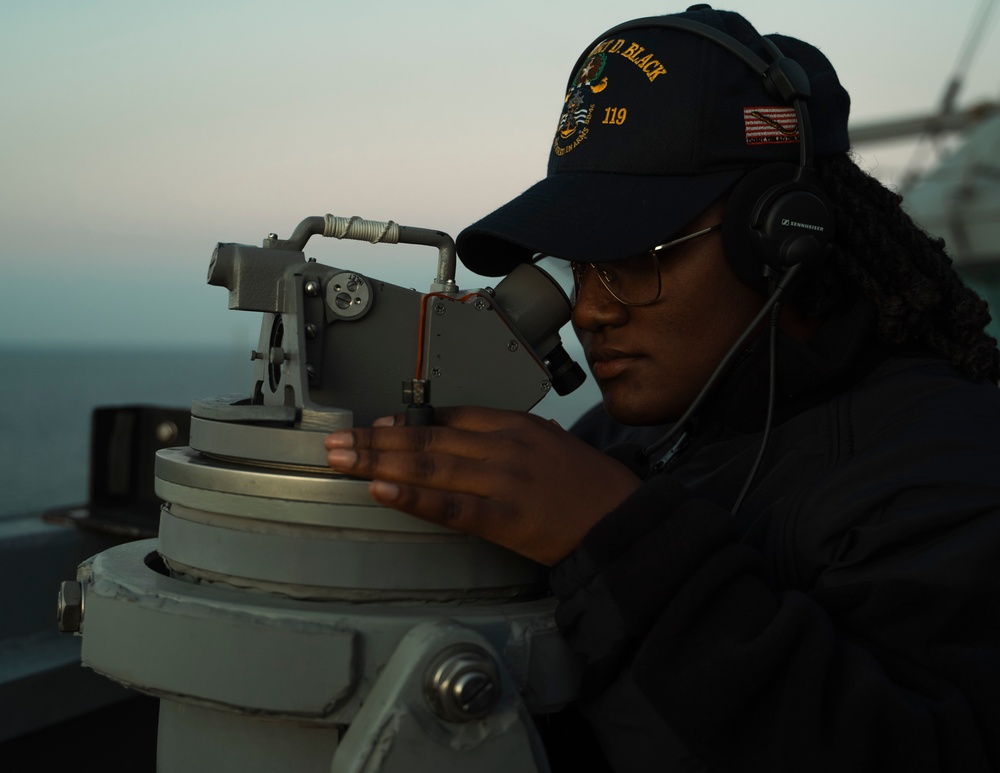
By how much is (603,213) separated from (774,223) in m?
0.23

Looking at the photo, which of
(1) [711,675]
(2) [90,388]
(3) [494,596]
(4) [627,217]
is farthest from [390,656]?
(2) [90,388]

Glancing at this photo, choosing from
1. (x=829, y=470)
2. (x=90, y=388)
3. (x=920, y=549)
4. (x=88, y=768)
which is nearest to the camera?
(x=920, y=549)

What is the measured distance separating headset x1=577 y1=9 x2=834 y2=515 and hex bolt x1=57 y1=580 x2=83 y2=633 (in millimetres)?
794

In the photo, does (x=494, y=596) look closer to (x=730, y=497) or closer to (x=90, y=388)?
(x=730, y=497)

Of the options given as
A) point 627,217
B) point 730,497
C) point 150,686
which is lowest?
point 150,686

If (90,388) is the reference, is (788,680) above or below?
above

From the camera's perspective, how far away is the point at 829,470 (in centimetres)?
125

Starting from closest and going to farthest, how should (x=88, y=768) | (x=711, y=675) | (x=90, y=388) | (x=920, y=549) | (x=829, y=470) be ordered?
(x=711, y=675)
(x=920, y=549)
(x=829, y=470)
(x=88, y=768)
(x=90, y=388)

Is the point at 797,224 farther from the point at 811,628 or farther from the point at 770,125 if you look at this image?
the point at 811,628

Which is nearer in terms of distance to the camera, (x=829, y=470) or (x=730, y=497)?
(x=829, y=470)

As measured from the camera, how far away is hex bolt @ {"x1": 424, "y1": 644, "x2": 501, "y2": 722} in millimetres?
903

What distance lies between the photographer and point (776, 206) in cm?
129

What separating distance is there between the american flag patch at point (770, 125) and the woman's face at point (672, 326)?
109 millimetres

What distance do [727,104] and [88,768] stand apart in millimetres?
2249
